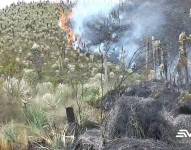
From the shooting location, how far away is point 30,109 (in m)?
15.4

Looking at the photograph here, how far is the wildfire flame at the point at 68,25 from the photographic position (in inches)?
2179

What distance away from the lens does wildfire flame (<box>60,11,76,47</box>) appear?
5534 centimetres

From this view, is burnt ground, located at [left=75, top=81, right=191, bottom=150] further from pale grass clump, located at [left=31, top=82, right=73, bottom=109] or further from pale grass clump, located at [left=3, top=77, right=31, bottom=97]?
pale grass clump, located at [left=3, top=77, right=31, bottom=97]

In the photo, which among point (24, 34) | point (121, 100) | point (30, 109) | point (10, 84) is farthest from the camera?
point (24, 34)

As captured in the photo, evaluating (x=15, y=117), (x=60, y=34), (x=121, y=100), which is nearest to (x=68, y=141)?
(x=121, y=100)

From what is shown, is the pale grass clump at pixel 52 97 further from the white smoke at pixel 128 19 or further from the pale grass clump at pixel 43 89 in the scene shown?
the white smoke at pixel 128 19

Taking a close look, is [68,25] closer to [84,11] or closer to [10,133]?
[84,11]

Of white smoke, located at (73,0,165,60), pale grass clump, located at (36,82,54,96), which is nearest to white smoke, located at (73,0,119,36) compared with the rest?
white smoke, located at (73,0,165,60)

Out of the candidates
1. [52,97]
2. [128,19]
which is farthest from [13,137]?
[128,19]

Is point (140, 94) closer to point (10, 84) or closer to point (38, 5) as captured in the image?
point (10, 84)

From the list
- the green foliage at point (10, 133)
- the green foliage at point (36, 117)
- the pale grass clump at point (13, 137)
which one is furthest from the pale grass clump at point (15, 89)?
the pale grass clump at point (13, 137)

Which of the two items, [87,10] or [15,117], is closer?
[15,117]

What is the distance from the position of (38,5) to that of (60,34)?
54.4 ft

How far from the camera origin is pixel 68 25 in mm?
60156
